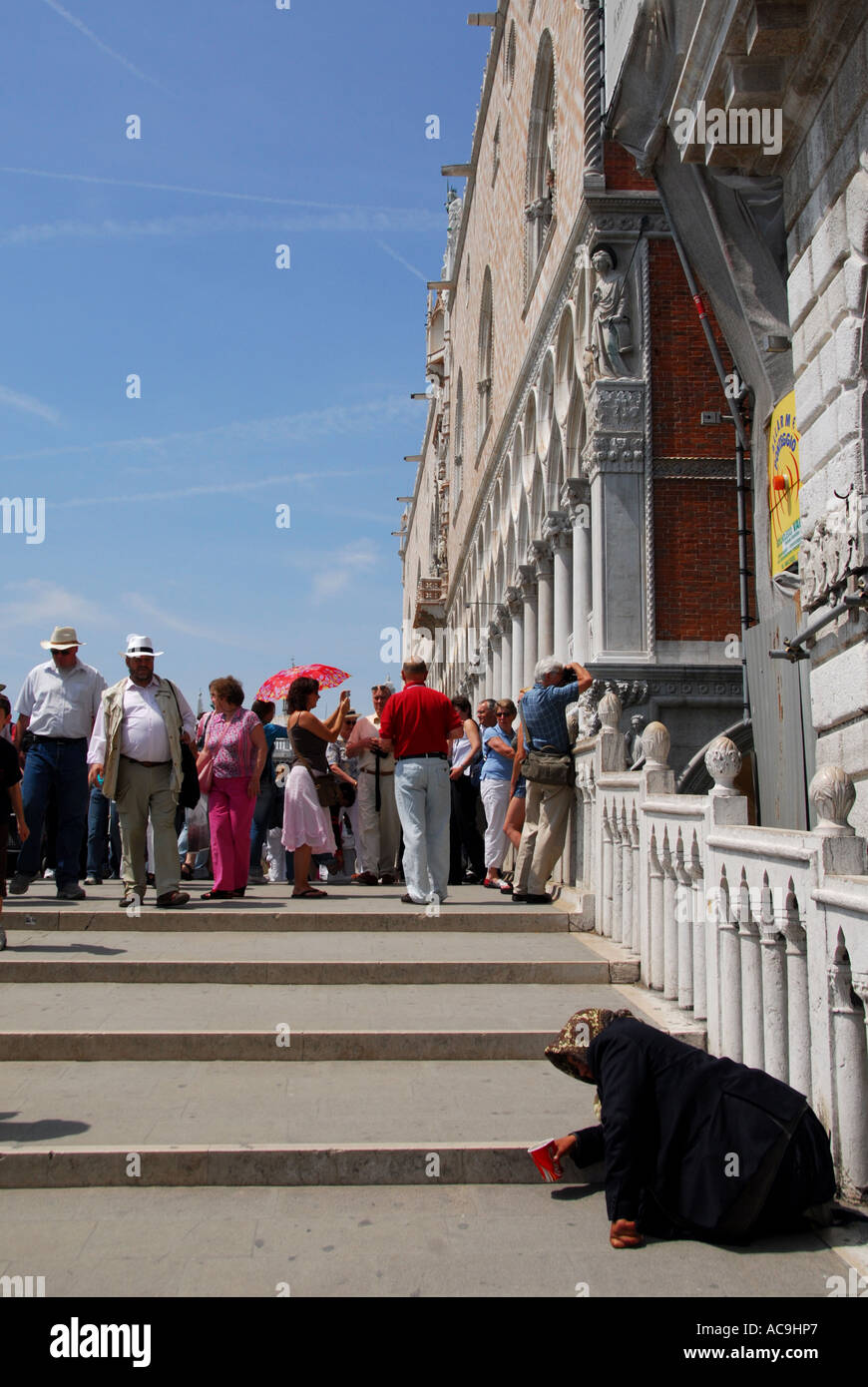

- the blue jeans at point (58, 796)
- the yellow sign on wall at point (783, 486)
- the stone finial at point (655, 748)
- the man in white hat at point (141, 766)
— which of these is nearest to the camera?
the stone finial at point (655, 748)

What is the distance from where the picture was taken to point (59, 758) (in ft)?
32.0

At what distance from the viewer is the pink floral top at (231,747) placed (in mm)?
9695

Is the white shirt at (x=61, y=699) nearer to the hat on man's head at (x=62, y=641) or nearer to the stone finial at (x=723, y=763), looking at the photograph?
the hat on man's head at (x=62, y=641)

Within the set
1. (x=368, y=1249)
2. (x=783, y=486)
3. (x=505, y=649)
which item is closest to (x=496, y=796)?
(x=783, y=486)

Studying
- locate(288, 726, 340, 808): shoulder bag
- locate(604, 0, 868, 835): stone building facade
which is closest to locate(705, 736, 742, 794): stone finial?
locate(604, 0, 868, 835): stone building facade

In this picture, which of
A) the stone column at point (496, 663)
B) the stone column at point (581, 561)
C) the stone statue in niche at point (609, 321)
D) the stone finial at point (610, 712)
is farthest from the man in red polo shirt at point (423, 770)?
the stone column at point (496, 663)

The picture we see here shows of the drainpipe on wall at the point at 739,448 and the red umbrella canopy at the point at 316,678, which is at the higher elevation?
the drainpipe on wall at the point at 739,448

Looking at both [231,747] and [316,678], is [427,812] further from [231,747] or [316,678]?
[316,678]

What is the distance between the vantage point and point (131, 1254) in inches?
166

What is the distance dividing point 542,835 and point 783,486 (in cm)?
455

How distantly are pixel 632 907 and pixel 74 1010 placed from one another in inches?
130

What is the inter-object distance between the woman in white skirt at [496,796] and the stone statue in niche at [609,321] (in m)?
5.47

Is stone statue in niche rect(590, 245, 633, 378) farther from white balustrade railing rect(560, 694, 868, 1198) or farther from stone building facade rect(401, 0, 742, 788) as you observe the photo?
white balustrade railing rect(560, 694, 868, 1198)

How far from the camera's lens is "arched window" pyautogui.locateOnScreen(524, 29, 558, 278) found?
20.3 metres
